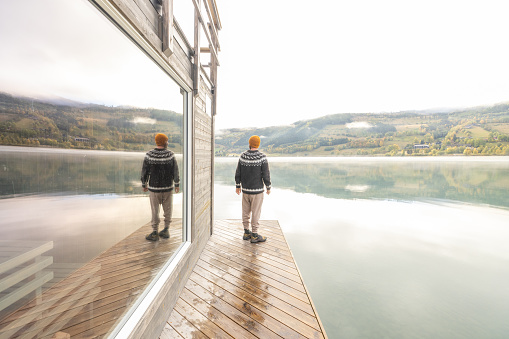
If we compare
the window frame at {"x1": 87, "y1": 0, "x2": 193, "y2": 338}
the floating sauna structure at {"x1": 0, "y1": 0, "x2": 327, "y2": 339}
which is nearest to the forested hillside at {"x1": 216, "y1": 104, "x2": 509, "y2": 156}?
the floating sauna structure at {"x1": 0, "y1": 0, "x2": 327, "y2": 339}

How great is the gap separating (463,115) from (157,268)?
12077cm

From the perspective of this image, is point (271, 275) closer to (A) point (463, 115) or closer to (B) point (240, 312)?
(B) point (240, 312)

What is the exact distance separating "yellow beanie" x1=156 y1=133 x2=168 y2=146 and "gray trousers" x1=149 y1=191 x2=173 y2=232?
42 cm

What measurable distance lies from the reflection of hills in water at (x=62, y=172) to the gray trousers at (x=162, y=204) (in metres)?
0.40

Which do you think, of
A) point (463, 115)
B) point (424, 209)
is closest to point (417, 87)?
point (463, 115)

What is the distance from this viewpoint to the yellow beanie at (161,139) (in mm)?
1792

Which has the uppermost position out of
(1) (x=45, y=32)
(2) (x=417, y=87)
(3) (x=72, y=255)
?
(2) (x=417, y=87)

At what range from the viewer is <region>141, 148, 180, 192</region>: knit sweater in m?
1.66

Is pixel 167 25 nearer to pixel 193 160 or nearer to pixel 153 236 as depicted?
pixel 193 160

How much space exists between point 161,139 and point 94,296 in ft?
3.85

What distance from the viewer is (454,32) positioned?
301 feet

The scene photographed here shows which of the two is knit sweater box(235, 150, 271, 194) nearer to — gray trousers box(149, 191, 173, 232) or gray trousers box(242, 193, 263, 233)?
gray trousers box(242, 193, 263, 233)

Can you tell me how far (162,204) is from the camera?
1938mm

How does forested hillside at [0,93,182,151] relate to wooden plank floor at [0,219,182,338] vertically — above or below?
above
